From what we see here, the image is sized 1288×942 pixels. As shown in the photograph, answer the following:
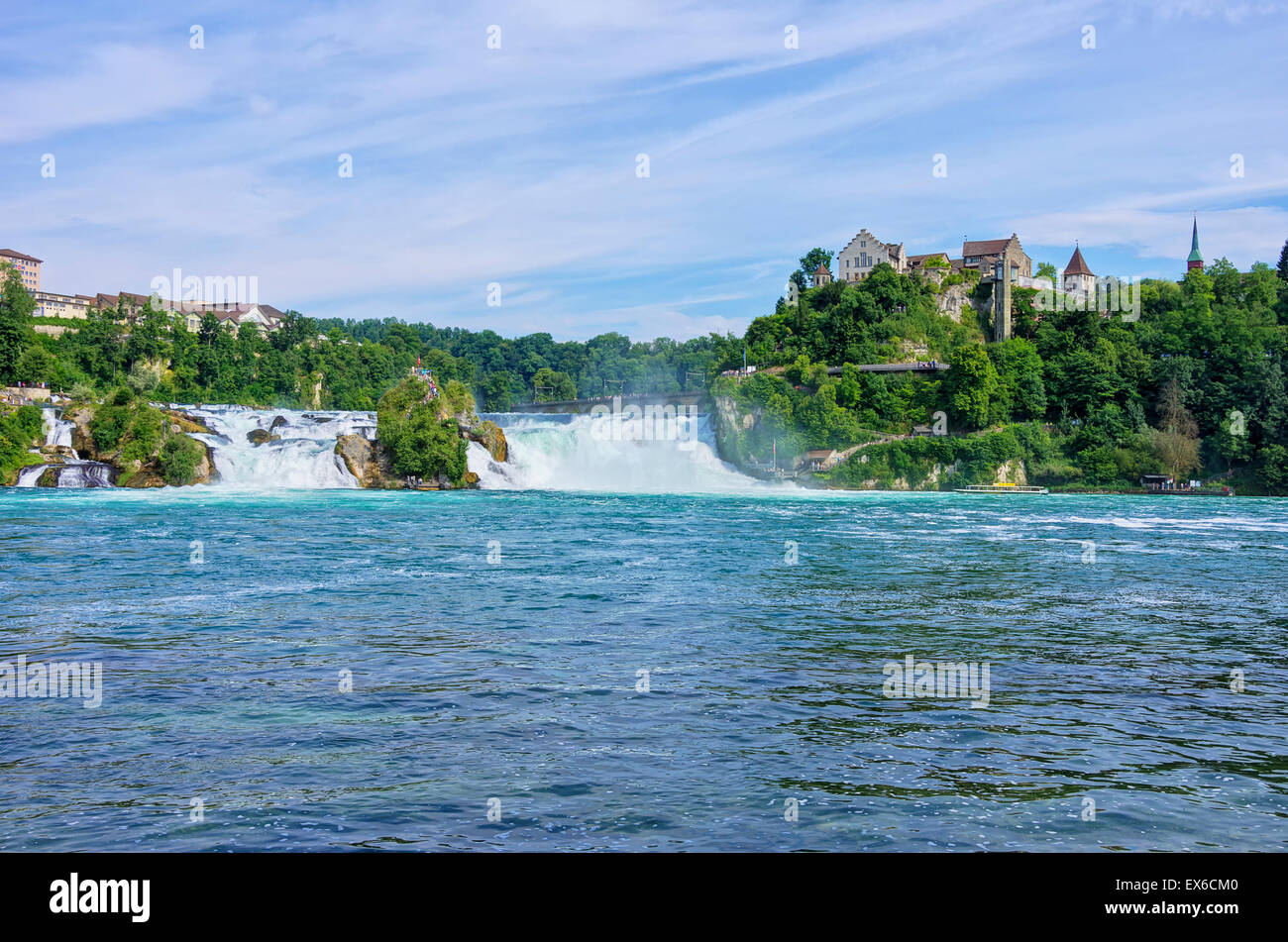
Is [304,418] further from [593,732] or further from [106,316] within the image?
[593,732]

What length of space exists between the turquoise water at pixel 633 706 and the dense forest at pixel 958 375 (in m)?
51.5

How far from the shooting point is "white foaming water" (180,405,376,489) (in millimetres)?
56562

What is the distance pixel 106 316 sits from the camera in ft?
293

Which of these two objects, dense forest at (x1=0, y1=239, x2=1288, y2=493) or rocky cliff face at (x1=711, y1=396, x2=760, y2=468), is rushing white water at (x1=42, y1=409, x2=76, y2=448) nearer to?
dense forest at (x1=0, y1=239, x2=1288, y2=493)

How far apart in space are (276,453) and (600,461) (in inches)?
866

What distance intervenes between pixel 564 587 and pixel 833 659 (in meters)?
7.68

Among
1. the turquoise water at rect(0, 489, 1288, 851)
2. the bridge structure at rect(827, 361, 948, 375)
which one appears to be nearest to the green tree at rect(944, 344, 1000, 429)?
the bridge structure at rect(827, 361, 948, 375)

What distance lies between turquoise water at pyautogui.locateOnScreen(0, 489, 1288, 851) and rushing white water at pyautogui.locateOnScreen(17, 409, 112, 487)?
32631 mm

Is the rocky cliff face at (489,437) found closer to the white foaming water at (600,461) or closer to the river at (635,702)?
the white foaming water at (600,461)

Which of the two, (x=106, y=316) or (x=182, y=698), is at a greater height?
(x=106, y=316)

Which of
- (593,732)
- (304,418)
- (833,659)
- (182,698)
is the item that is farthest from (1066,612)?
(304,418)

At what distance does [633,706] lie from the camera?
33.1ft

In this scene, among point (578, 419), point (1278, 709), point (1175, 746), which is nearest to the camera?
point (1175, 746)
